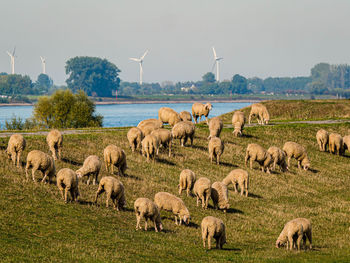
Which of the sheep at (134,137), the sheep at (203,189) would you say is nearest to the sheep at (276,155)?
the sheep at (134,137)

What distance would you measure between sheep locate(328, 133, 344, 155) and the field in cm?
836

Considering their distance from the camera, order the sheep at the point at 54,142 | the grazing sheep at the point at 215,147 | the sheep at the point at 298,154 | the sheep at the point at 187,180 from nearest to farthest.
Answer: the sheep at the point at 187,180 < the sheep at the point at 54,142 < the grazing sheep at the point at 215,147 < the sheep at the point at 298,154

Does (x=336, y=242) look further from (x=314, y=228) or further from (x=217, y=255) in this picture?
(x=217, y=255)

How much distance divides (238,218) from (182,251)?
8.88 meters

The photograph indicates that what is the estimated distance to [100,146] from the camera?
4525 cm

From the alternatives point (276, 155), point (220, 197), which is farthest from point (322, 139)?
point (220, 197)

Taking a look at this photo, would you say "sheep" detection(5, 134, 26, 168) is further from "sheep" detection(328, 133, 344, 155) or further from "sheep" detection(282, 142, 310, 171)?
"sheep" detection(328, 133, 344, 155)

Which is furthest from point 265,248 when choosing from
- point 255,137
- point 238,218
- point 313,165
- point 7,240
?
point 255,137

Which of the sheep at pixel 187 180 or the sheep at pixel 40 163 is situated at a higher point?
the sheep at pixel 40 163

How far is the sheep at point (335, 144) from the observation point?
189ft

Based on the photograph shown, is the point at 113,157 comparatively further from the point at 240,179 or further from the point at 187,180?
the point at 240,179

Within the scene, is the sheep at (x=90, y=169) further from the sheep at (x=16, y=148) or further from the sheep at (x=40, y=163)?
the sheep at (x=16, y=148)

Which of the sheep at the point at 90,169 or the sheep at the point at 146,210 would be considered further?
the sheep at the point at 90,169

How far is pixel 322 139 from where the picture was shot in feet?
192
